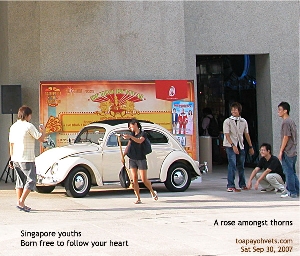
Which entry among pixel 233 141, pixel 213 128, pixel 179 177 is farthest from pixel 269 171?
pixel 213 128

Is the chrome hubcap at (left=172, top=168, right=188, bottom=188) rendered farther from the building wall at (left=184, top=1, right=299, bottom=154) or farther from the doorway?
the doorway

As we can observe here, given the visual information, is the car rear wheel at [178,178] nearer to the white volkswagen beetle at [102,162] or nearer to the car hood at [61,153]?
the white volkswagen beetle at [102,162]

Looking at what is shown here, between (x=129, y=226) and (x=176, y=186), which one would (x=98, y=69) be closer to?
(x=176, y=186)

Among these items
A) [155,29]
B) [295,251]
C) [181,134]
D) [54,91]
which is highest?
[155,29]

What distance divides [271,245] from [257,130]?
1181cm

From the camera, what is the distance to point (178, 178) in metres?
13.9

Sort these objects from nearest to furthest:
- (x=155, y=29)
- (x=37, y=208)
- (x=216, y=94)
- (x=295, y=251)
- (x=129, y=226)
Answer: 1. (x=295, y=251)
2. (x=129, y=226)
3. (x=37, y=208)
4. (x=155, y=29)
5. (x=216, y=94)

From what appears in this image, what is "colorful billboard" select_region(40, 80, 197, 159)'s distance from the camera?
15625 mm

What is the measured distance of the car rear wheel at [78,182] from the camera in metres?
12.7

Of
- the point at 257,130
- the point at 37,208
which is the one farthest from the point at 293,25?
the point at 37,208

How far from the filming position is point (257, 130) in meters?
19.9

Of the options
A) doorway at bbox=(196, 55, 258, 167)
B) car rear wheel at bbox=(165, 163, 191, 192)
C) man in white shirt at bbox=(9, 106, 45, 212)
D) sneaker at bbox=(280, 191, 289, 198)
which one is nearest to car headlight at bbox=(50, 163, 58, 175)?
man in white shirt at bbox=(9, 106, 45, 212)

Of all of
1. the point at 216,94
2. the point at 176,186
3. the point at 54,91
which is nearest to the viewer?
the point at 176,186

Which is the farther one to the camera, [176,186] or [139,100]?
[139,100]
